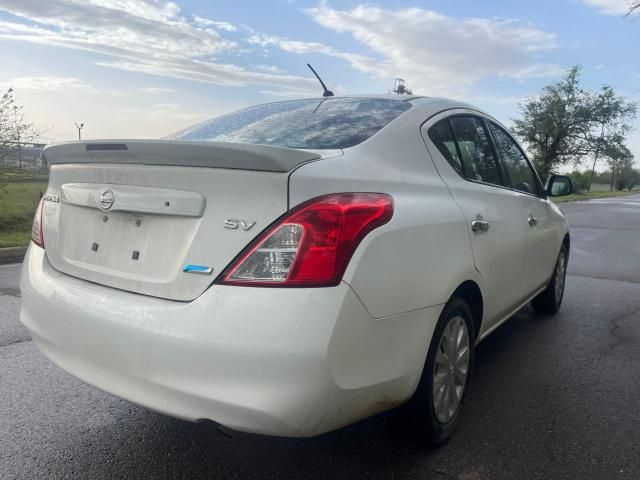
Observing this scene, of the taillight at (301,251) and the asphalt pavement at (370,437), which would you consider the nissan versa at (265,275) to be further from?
the asphalt pavement at (370,437)

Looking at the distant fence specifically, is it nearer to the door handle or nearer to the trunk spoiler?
the trunk spoiler

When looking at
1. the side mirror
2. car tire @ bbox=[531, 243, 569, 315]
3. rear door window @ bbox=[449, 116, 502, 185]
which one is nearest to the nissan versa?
rear door window @ bbox=[449, 116, 502, 185]

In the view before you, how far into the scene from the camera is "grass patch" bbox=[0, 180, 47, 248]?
10.8m

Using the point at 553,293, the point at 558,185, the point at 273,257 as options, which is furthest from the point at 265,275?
the point at 553,293

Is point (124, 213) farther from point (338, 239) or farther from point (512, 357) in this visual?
point (512, 357)

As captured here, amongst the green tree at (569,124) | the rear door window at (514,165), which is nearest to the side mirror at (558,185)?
the rear door window at (514,165)

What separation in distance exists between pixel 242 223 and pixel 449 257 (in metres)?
1.03

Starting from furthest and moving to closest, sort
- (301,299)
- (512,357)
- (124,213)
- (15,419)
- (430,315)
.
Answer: (512,357), (15,419), (430,315), (124,213), (301,299)

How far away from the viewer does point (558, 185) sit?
4809 mm

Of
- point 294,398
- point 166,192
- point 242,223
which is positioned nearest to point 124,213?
point 166,192

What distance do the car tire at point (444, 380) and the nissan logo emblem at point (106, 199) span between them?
4.69ft

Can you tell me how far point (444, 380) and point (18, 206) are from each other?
11.9 m

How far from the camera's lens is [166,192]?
6.87ft

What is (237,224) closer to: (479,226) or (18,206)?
(479,226)
